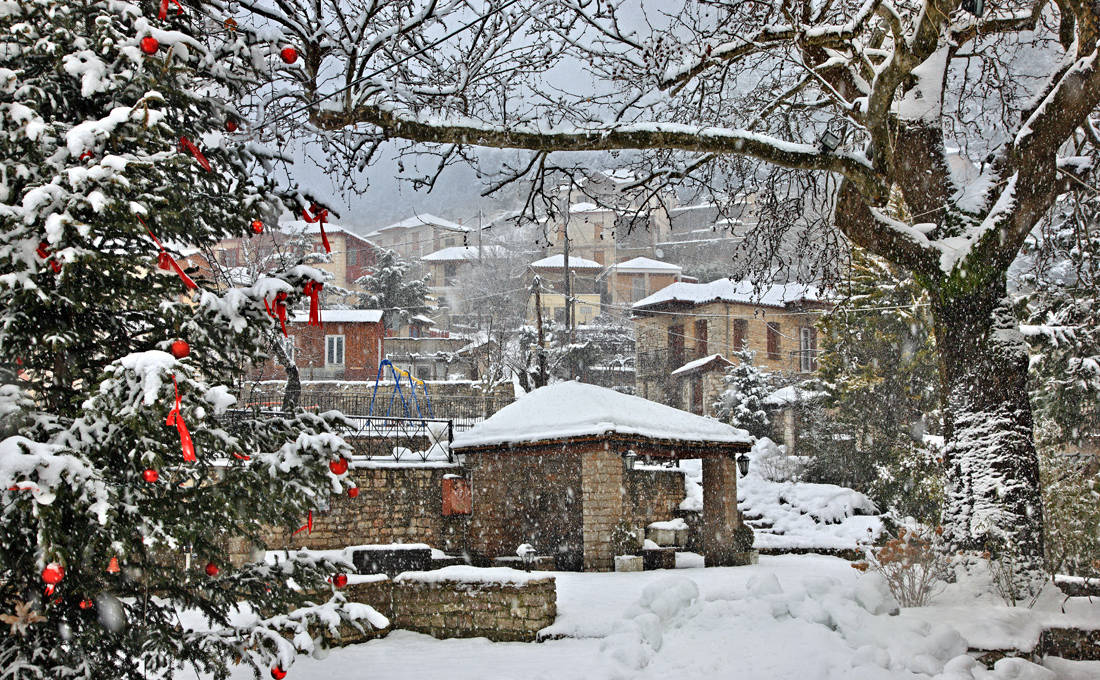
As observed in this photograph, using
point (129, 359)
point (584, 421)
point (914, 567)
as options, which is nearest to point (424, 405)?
point (584, 421)

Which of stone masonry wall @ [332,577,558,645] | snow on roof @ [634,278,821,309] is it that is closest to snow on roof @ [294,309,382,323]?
snow on roof @ [634,278,821,309]

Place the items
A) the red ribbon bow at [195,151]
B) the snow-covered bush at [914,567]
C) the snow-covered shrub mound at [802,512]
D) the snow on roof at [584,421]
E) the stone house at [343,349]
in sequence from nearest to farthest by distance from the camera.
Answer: the red ribbon bow at [195,151], the snow-covered bush at [914,567], the snow on roof at [584,421], the snow-covered shrub mound at [802,512], the stone house at [343,349]

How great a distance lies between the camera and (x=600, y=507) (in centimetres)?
1533

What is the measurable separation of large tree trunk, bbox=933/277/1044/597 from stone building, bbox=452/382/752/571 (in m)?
7.70

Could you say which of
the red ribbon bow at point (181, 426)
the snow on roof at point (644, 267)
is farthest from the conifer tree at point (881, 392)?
the snow on roof at point (644, 267)

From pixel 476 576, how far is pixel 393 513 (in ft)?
25.7

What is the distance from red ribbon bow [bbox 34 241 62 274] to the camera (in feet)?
14.9

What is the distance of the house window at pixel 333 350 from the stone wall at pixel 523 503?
A: 16801 mm

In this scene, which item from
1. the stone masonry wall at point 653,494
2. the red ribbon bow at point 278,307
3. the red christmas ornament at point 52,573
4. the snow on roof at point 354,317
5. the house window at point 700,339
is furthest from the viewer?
the house window at point 700,339

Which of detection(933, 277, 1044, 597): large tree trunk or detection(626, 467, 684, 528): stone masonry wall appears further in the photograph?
detection(626, 467, 684, 528): stone masonry wall

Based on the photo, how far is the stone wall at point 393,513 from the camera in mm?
16984

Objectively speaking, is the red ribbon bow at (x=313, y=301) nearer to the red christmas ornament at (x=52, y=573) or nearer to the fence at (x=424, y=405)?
the red christmas ornament at (x=52, y=573)

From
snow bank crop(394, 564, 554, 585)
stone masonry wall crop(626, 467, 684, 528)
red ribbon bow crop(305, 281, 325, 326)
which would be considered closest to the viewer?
red ribbon bow crop(305, 281, 325, 326)

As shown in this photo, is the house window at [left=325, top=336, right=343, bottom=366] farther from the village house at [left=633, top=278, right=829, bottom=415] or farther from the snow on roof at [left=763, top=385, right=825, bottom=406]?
the snow on roof at [left=763, top=385, right=825, bottom=406]
